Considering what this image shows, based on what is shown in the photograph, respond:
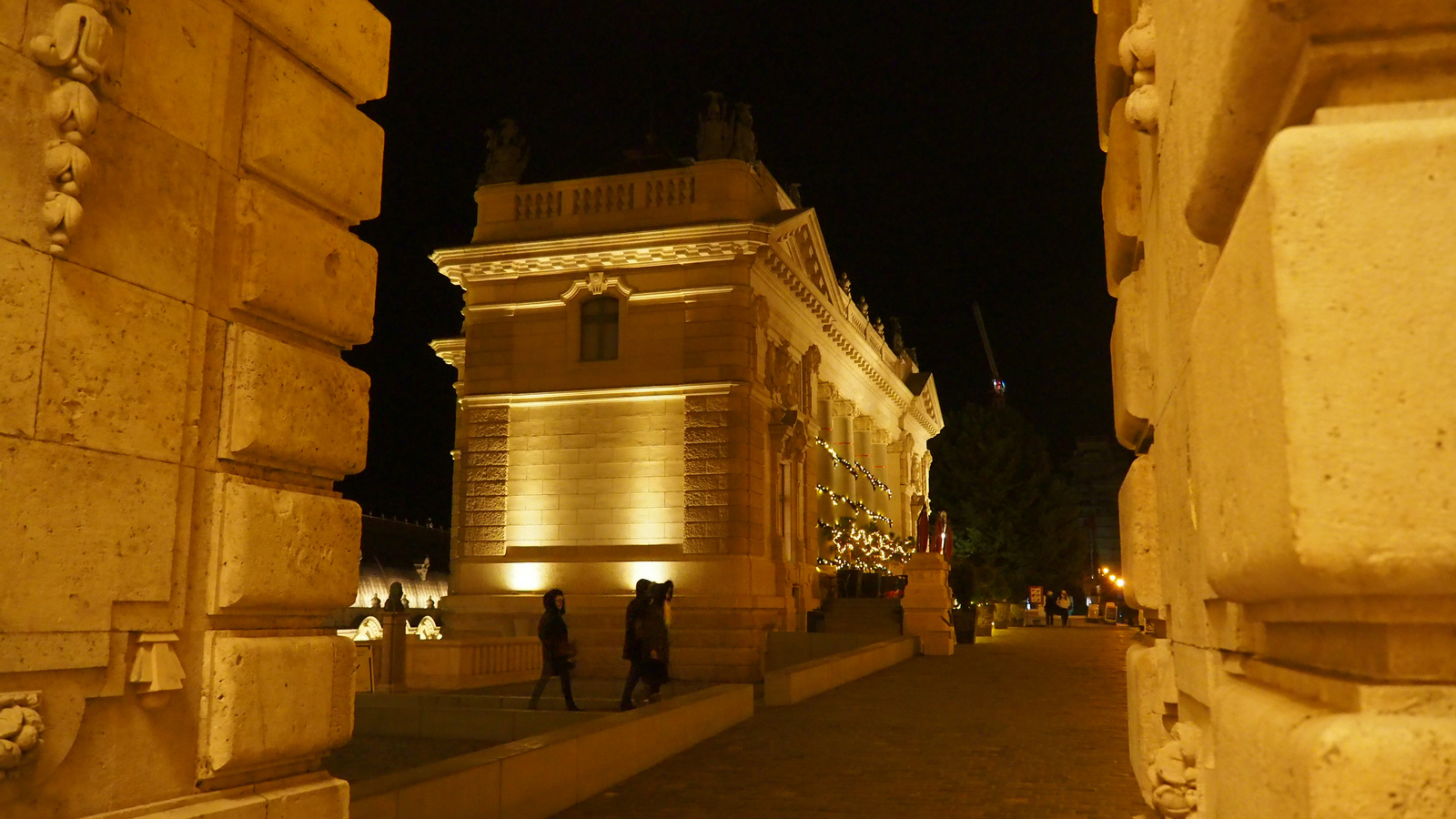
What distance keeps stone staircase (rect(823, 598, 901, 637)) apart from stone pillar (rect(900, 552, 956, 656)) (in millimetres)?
3214

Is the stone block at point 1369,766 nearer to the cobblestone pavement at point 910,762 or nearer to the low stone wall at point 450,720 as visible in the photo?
the cobblestone pavement at point 910,762

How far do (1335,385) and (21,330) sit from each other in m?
3.63

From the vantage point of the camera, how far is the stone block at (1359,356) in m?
1.46

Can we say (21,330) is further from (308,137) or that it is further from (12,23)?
(308,137)

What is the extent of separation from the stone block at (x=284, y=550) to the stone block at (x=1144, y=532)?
11.1 ft

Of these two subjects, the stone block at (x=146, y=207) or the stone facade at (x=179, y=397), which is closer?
the stone facade at (x=179, y=397)

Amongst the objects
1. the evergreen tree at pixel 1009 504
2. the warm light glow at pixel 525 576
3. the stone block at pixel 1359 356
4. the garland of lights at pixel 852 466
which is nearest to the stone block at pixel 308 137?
the stone block at pixel 1359 356

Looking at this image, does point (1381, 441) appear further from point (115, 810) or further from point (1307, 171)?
point (115, 810)

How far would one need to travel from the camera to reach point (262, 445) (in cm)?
439

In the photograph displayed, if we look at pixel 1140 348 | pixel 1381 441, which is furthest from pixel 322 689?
pixel 1381 441

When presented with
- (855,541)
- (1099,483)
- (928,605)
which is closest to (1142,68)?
(928,605)

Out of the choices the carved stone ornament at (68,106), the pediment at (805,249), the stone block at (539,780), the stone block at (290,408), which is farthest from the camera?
the pediment at (805,249)

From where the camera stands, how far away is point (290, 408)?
14.9ft

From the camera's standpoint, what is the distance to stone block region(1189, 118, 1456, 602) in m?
1.46
